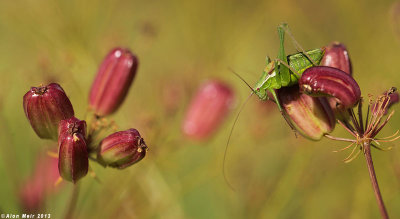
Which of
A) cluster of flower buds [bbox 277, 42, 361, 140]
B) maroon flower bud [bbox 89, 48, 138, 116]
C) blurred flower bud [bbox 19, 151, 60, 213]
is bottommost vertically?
blurred flower bud [bbox 19, 151, 60, 213]

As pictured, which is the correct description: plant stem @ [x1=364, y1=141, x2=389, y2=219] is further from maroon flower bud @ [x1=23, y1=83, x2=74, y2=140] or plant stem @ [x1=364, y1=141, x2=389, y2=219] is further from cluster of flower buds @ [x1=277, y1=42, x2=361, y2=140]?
maroon flower bud @ [x1=23, y1=83, x2=74, y2=140]

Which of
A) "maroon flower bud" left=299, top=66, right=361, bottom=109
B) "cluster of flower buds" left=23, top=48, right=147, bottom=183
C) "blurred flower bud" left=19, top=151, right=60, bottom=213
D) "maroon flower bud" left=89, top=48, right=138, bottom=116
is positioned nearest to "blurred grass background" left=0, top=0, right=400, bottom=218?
"blurred flower bud" left=19, top=151, right=60, bottom=213

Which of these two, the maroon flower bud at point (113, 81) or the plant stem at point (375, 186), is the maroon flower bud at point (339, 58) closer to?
the plant stem at point (375, 186)

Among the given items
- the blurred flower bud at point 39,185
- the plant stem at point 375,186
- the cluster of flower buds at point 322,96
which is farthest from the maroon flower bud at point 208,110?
the plant stem at point 375,186

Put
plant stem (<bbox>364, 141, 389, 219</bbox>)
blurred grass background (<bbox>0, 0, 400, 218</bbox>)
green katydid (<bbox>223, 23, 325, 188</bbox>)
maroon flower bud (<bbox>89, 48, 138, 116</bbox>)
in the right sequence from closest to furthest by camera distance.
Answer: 1. plant stem (<bbox>364, 141, 389, 219</bbox>)
2. green katydid (<bbox>223, 23, 325, 188</bbox>)
3. maroon flower bud (<bbox>89, 48, 138, 116</bbox>)
4. blurred grass background (<bbox>0, 0, 400, 218</bbox>)

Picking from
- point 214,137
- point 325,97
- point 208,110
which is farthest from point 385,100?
point 214,137

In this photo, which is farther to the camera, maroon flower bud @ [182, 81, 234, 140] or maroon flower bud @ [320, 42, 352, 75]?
maroon flower bud @ [182, 81, 234, 140]

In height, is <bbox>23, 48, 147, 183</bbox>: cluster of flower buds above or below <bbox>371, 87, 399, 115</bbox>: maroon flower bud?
below

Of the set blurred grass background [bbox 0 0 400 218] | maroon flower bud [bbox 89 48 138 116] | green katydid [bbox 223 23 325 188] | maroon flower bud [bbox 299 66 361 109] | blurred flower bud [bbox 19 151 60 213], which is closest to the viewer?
maroon flower bud [bbox 299 66 361 109]
